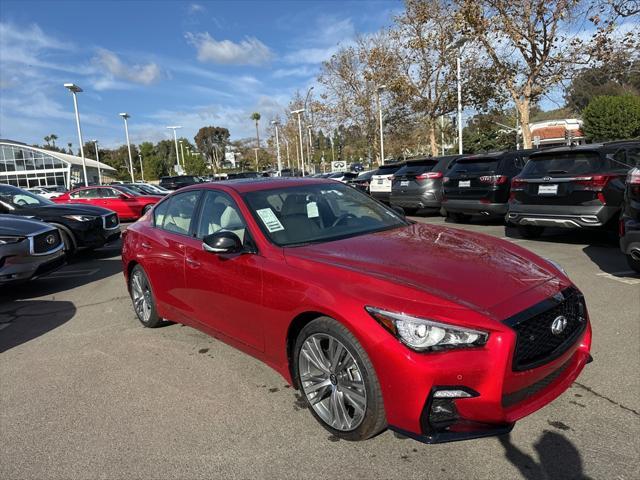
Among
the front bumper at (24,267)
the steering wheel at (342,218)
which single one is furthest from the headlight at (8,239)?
→ the steering wheel at (342,218)

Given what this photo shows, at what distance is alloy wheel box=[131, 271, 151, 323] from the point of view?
495cm

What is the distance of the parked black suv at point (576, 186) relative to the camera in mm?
7285

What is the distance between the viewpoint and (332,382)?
2838 mm

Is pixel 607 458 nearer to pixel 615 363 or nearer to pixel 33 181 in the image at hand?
pixel 615 363

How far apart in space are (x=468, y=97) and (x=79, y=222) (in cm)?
2269

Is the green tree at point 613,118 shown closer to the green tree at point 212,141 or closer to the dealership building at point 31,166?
the dealership building at point 31,166

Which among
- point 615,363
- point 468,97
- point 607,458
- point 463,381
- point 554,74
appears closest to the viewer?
point 463,381

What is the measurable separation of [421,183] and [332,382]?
1031 centimetres

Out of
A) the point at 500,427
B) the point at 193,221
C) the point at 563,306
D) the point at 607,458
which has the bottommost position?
the point at 607,458

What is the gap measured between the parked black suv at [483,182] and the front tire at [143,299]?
7.55 meters

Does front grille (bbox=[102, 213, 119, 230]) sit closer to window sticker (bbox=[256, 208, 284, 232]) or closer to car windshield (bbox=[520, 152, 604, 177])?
window sticker (bbox=[256, 208, 284, 232])

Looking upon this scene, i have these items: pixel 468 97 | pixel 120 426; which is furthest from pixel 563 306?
pixel 468 97

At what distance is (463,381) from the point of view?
7.64ft

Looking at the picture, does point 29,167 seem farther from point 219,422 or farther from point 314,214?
point 219,422
